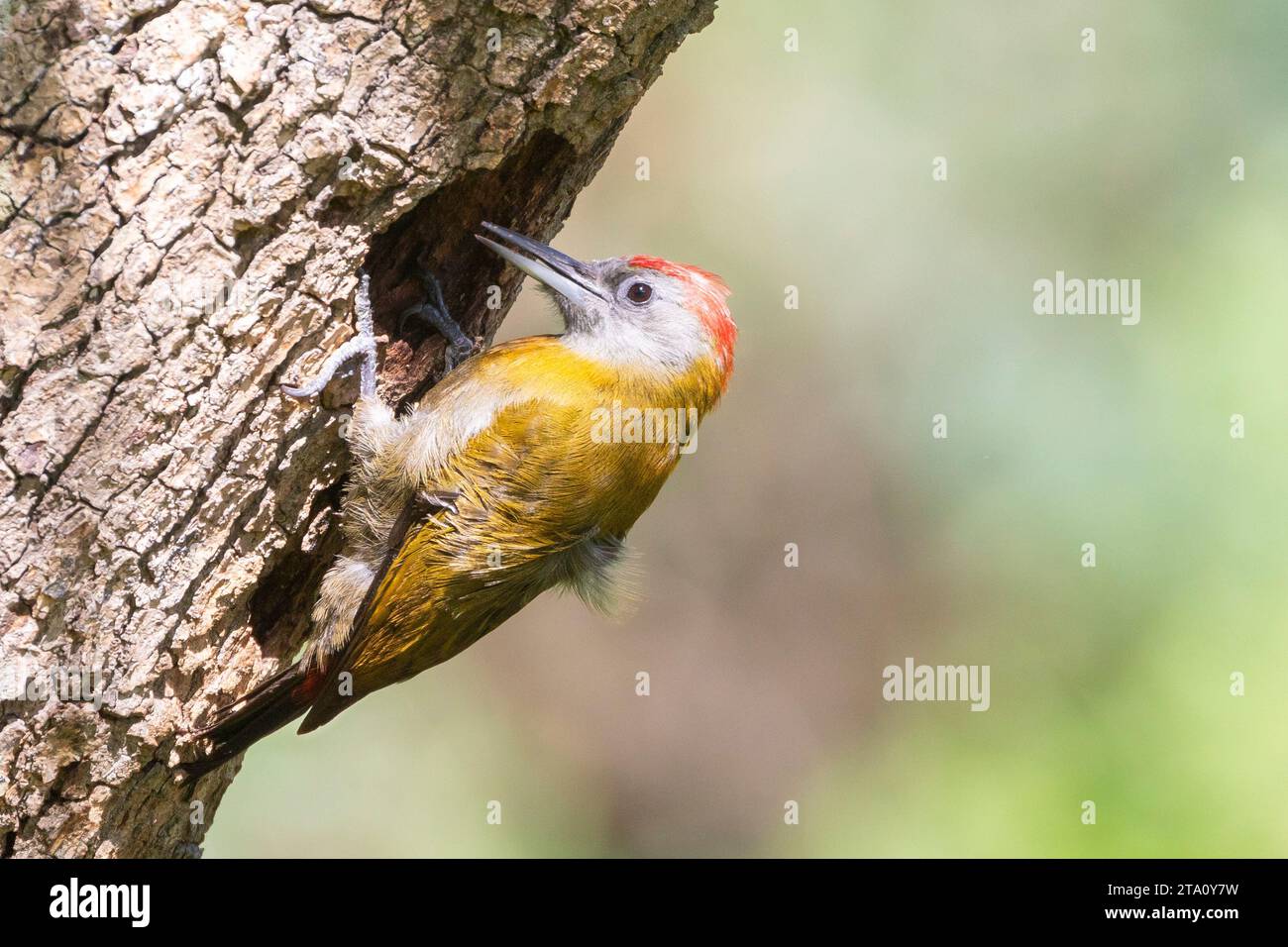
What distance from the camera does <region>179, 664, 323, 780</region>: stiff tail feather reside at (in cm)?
311

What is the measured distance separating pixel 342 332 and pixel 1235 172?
595 centimetres

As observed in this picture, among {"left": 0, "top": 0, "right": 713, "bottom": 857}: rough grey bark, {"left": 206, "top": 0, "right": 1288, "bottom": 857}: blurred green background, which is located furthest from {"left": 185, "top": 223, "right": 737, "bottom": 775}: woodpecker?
{"left": 206, "top": 0, "right": 1288, "bottom": 857}: blurred green background

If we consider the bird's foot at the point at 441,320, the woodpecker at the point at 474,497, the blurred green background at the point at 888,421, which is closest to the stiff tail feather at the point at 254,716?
the woodpecker at the point at 474,497

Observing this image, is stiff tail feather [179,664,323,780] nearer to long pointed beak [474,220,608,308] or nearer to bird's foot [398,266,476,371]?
bird's foot [398,266,476,371]

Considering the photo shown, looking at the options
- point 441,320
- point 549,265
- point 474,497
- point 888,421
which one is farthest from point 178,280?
point 888,421

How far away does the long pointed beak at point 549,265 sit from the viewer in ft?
11.4

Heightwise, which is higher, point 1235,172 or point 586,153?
point 1235,172

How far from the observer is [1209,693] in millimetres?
6109

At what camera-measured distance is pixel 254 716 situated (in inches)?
126

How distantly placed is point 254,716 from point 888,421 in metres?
4.76

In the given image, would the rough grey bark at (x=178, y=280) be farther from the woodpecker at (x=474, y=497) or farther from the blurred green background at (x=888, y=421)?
the blurred green background at (x=888, y=421)

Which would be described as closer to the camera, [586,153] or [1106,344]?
[586,153]

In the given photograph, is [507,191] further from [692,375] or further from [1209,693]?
[1209,693]

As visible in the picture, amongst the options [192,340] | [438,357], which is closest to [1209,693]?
[438,357]
